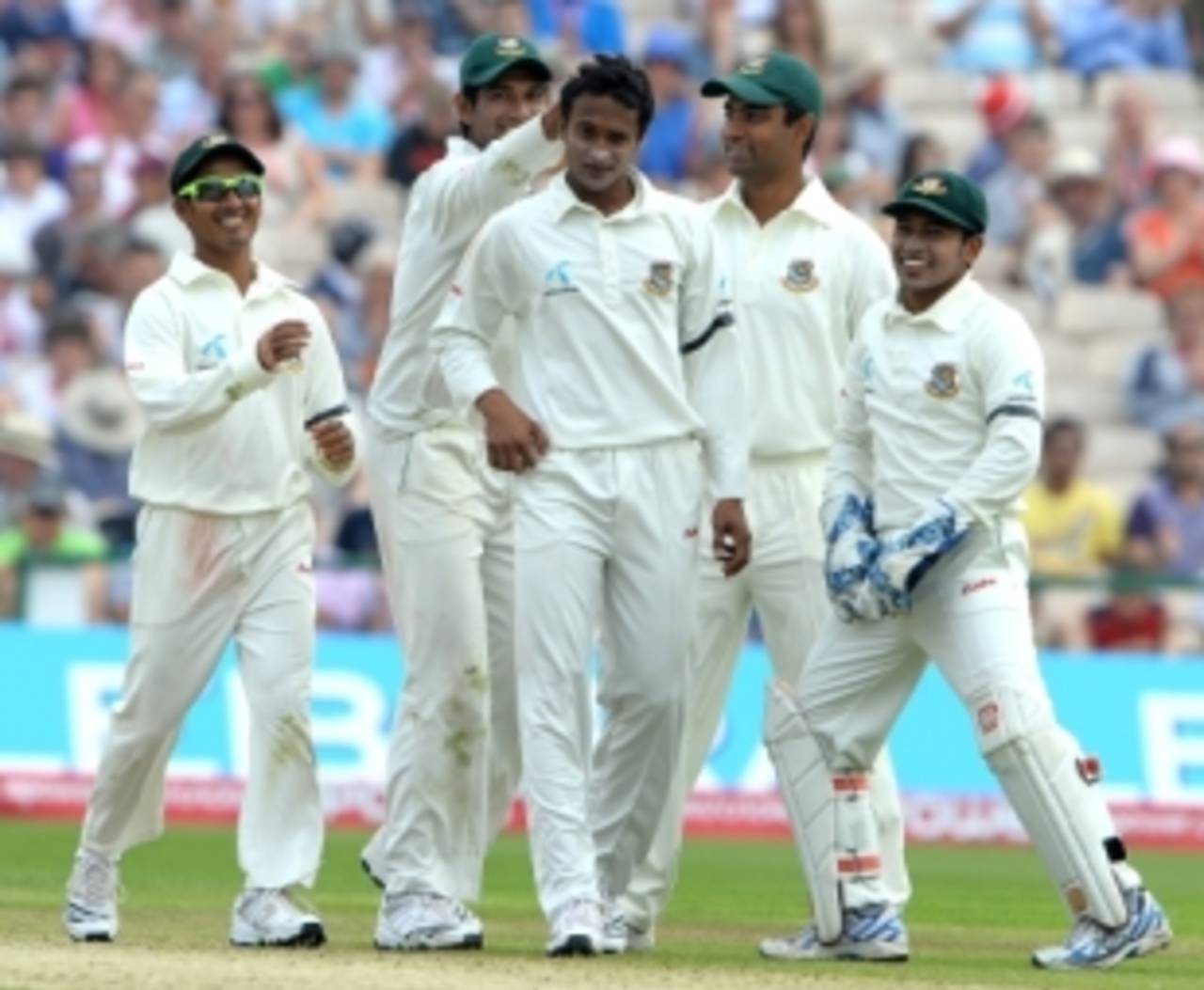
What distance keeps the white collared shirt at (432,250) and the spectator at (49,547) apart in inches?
256

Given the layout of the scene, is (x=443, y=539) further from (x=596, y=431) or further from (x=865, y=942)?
(x=865, y=942)

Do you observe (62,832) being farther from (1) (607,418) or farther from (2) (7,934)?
(1) (607,418)

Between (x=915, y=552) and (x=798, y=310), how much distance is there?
3.73 feet

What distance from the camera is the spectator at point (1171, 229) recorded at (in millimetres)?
21469

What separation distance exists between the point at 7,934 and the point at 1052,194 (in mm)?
12933

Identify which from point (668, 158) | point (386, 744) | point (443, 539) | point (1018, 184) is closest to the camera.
Result: point (443, 539)

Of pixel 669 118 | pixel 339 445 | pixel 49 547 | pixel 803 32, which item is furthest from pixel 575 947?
pixel 803 32

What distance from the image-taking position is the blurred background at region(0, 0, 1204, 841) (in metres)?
18.7

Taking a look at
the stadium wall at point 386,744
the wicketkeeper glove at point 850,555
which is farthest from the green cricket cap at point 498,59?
the stadium wall at point 386,744

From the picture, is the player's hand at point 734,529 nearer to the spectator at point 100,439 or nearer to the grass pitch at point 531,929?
the grass pitch at point 531,929

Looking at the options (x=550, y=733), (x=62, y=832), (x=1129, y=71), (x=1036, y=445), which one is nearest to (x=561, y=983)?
(x=550, y=733)

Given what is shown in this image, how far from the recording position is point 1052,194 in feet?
71.3

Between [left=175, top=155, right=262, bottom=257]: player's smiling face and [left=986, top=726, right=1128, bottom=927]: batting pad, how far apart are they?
7.86 ft

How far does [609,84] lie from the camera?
30.8ft
